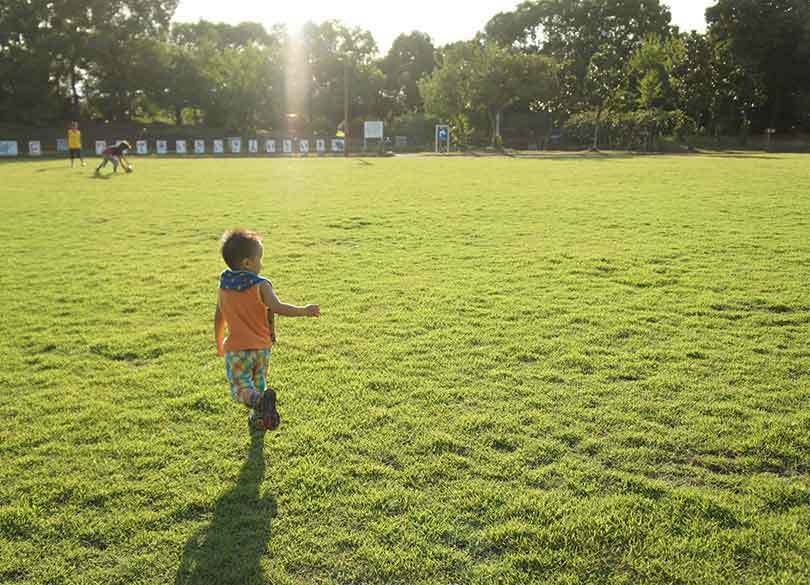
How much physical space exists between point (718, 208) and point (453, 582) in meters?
11.7

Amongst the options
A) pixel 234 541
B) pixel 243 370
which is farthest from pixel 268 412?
pixel 234 541

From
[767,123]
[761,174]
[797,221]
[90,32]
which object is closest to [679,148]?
[767,123]

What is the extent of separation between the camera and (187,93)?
153 feet

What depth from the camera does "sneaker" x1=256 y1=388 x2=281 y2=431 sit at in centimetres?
326

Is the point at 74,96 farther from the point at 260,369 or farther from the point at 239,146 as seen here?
the point at 260,369

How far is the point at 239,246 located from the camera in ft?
11.4

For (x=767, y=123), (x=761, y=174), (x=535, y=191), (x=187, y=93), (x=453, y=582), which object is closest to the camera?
(x=453, y=582)

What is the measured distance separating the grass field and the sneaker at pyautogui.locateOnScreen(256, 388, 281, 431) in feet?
0.68

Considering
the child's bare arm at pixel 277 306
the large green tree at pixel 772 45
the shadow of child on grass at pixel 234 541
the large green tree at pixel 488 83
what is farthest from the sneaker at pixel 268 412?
the large green tree at pixel 772 45

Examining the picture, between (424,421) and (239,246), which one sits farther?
(424,421)

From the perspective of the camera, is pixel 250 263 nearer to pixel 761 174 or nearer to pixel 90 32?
pixel 761 174

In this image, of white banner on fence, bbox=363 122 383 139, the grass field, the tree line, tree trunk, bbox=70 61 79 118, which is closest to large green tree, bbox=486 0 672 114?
the tree line

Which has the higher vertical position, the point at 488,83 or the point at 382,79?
the point at 382,79

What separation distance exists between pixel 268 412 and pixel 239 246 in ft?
2.98
